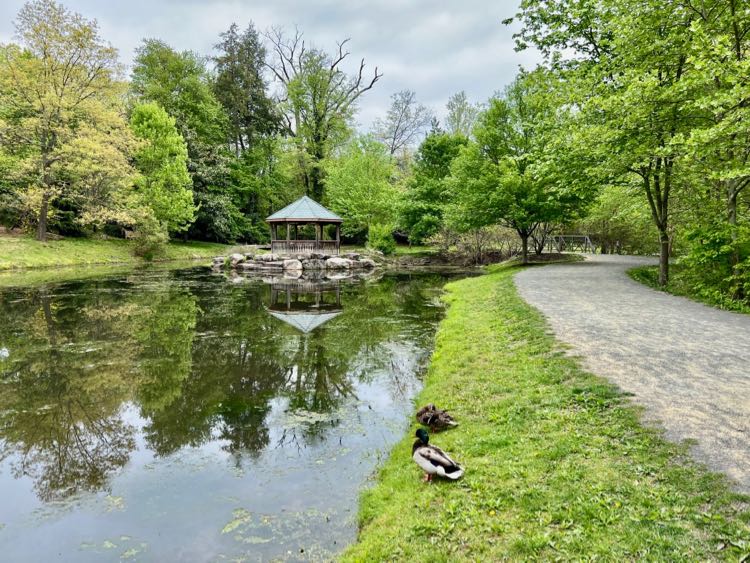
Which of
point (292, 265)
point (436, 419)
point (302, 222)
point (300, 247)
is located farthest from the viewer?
point (300, 247)

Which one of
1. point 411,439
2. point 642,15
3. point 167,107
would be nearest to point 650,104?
point 642,15

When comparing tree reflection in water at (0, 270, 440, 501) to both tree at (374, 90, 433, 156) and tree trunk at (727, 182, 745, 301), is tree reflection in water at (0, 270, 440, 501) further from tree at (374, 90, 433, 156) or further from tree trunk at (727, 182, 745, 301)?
tree at (374, 90, 433, 156)

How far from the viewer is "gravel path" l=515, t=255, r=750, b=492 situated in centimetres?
375

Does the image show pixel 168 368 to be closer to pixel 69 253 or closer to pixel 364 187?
pixel 69 253

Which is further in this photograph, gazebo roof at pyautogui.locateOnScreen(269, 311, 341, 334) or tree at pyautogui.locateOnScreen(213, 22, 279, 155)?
tree at pyautogui.locateOnScreen(213, 22, 279, 155)

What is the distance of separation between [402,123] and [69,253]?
3082 centimetres

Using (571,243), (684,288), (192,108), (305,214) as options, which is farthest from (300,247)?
(684,288)

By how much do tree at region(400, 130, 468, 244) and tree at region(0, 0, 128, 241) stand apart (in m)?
18.2

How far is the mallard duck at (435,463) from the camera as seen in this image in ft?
11.9

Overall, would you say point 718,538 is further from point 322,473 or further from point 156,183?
point 156,183

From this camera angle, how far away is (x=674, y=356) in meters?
5.78

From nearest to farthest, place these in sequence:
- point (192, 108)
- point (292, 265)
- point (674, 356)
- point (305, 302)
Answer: point (674, 356) → point (305, 302) → point (292, 265) → point (192, 108)

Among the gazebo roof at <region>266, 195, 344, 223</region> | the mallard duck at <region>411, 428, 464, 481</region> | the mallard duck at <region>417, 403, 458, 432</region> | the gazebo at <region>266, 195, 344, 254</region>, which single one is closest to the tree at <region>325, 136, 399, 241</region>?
the gazebo at <region>266, 195, 344, 254</region>

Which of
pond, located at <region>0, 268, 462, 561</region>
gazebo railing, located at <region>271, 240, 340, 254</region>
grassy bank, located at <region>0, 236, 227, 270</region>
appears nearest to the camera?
pond, located at <region>0, 268, 462, 561</region>
